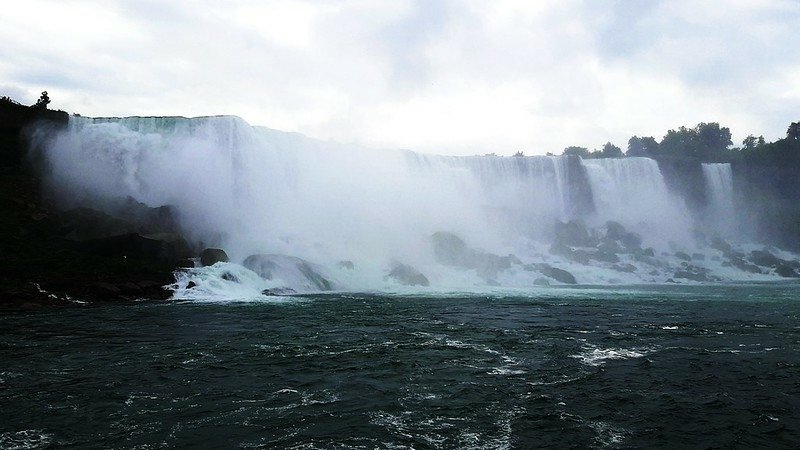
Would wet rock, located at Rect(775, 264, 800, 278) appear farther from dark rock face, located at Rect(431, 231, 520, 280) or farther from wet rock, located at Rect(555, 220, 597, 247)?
dark rock face, located at Rect(431, 231, 520, 280)

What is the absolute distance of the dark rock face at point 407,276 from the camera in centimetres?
3122

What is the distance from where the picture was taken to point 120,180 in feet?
105

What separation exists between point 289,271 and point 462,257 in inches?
583

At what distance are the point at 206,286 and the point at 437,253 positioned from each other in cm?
1883

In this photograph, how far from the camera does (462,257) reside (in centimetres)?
3791

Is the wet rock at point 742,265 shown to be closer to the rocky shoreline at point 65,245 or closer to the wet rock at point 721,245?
the wet rock at point 721,245

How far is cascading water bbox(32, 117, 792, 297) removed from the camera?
32.2 meters

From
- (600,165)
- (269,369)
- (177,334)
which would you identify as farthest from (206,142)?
(600,165)

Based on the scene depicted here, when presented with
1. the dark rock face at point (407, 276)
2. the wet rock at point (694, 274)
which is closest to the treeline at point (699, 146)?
the wet rock at point (694, 274)

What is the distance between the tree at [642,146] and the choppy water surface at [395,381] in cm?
8248

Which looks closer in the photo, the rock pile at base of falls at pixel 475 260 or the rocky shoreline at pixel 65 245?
the rocky shoreline at pixel 65 245

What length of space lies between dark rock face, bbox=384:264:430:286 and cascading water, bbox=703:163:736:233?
1700 inches

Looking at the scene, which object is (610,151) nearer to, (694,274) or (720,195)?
(720,195)

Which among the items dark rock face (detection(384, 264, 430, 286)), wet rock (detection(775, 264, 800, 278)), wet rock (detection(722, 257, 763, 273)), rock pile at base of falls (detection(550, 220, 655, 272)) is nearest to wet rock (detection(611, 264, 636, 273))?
rock pile at base of falls (detection(550, 220, 655, 272))
